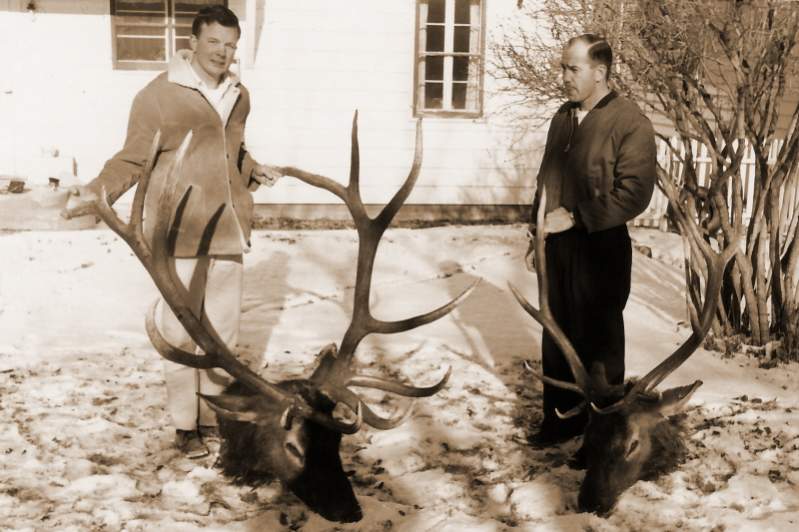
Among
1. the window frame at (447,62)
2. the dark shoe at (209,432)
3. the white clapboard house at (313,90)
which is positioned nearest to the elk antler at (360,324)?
the dark shoe at (209,432)

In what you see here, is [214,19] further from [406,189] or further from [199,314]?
[199,314]

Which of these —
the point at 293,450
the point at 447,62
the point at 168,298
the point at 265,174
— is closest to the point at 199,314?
the point at 168,298

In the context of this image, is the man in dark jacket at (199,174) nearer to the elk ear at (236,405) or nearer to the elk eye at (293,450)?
the elk ear at (236,405)

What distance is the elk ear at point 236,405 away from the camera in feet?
14.1

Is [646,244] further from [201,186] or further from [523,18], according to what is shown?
[201,186]

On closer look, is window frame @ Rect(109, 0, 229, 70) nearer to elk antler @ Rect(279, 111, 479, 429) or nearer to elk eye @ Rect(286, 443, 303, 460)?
elk antler @ Rect(279, 111, 479, 429)

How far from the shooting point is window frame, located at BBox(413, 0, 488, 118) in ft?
42.6

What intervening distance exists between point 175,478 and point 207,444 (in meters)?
0.37

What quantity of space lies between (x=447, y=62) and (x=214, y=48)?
868 cm

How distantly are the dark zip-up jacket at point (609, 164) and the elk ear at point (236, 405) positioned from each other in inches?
68.2

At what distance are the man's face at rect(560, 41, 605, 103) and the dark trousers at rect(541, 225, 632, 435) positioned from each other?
2.22ft

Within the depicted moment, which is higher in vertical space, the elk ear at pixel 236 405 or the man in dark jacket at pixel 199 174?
the man in dark jacket at pixel 199 174

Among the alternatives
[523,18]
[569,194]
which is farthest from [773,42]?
[523,18]

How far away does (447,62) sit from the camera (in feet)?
43.1
